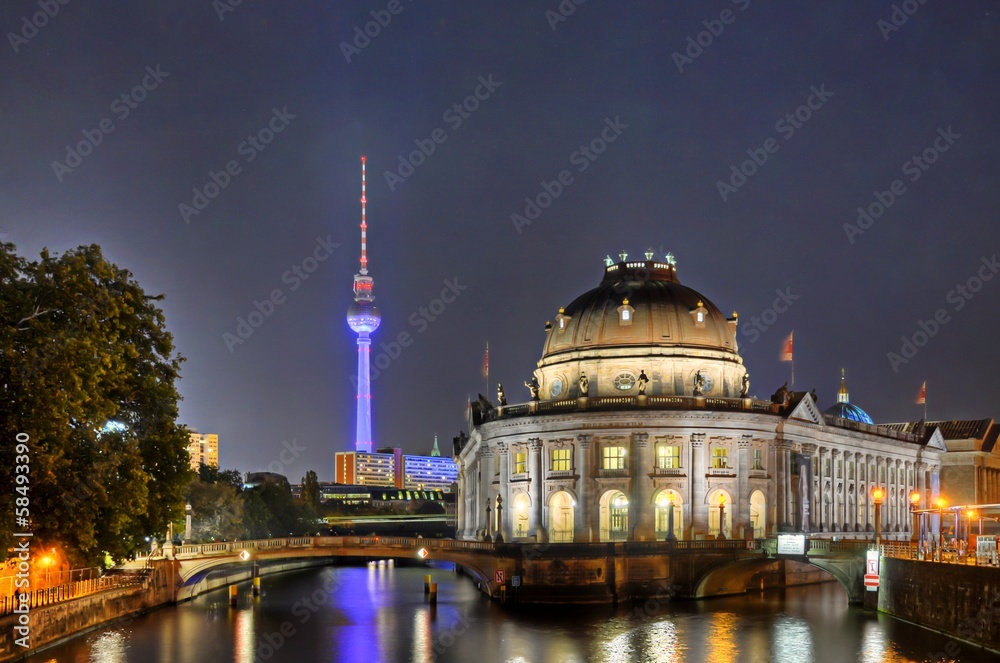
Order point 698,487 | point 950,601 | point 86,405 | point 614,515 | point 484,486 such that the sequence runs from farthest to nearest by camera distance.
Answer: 1. point 484,486
2. point 614,515
3. point 698,487
4. point 950,601
5. point 86,405

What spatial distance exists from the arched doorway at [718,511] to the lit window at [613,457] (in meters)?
8.12

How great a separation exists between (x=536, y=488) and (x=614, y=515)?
23.8 ft

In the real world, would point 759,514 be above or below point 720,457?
below

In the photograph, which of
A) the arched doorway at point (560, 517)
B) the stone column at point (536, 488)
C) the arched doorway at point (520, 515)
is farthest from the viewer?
the arched doorway at point (520, 515)

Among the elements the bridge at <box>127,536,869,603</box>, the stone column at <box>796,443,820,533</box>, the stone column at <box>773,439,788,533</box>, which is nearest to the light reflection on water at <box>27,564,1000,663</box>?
the bridge at <box>127,536,869,603</box>

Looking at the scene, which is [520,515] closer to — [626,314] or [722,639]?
[626,314]

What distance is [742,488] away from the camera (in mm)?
103000

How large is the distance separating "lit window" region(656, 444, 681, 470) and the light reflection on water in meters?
12.8

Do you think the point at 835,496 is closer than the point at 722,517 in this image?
No

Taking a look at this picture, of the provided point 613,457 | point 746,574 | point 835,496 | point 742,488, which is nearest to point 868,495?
point 835,496

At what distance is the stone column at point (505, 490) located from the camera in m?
108

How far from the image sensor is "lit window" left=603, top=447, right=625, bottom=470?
10175 centimetres

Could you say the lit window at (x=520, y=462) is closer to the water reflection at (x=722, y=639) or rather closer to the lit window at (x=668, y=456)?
the lit window at (x=668, y=456)

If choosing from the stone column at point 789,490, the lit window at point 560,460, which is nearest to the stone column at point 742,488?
the stone column at point 789,490
